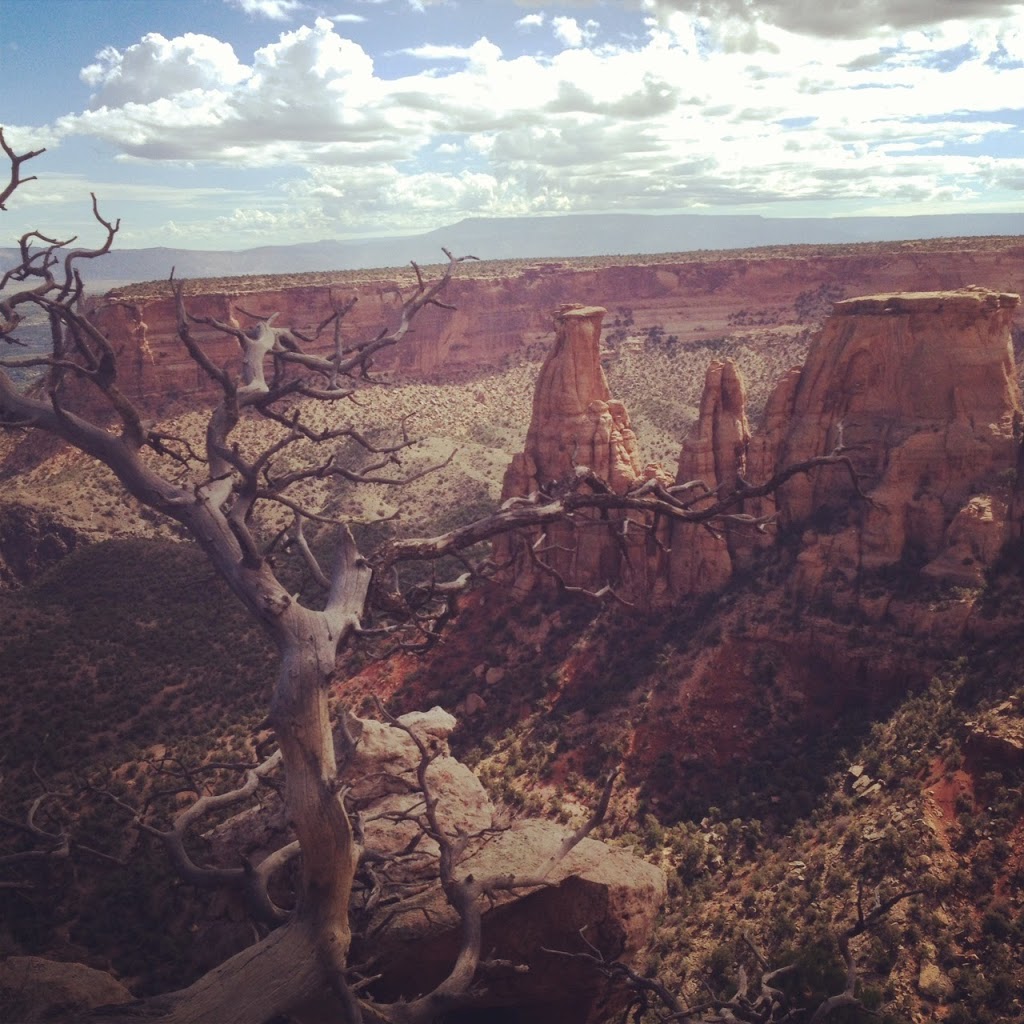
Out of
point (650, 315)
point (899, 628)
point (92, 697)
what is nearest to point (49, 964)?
point (899, 628)

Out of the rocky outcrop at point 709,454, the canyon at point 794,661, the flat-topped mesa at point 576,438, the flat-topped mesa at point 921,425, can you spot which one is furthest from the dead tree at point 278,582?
the flat-topped mesa at point 576,438

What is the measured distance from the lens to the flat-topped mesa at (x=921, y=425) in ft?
85.7

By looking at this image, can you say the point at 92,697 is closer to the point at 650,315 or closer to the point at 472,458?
the point at 472,458

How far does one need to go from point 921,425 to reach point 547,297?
63850 mm

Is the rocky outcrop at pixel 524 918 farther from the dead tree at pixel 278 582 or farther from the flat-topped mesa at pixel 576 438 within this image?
the flat-topped mesa at pixel 576 438

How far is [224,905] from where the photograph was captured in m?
13.5

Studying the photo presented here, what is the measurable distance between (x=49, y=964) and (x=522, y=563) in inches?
1106

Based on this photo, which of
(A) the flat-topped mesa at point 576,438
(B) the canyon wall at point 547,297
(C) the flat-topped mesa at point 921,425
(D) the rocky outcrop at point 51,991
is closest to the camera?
(D) the rocky outcrop at point 51,991

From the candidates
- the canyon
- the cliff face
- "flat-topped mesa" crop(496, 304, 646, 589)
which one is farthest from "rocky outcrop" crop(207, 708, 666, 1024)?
"flat-topped mesa" crop(496, 304, 646, 589)

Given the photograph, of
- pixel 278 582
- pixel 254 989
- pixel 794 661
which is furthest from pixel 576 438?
pixel 254 989

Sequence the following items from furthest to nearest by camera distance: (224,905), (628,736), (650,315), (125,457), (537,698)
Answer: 1. (650,315)
2. (537,698)
3. (628,736)
4. (224,905)
5. (125,457)

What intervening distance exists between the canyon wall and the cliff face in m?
41.4

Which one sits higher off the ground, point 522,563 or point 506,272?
point 506,272

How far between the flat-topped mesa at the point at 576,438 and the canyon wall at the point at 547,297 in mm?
34434
